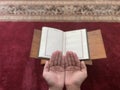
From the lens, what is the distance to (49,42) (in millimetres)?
1296

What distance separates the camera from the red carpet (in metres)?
1.26

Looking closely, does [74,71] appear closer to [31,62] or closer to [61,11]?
[31,62]

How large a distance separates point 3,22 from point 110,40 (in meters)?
0.78

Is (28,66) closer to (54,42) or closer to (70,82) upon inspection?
(54,42)

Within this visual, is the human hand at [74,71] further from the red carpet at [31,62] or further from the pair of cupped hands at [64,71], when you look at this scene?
the red carpet at [31,62]

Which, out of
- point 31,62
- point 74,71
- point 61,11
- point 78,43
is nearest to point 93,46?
point 78,43

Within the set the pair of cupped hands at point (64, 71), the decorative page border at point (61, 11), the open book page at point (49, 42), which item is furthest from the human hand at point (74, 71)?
the decorative page border at point (61, 11)

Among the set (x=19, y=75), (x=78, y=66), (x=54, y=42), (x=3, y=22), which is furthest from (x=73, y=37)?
(x=3, y=22)

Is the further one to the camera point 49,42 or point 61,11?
point 61,11

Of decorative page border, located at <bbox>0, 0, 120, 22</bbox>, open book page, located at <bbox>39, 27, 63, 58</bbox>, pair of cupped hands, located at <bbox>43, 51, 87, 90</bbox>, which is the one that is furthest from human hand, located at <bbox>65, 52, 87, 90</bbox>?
decorative page border, located at <bbox>0, 0, 120, 22</bbox>

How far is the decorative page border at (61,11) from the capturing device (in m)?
1.64

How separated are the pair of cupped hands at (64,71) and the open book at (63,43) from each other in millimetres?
59

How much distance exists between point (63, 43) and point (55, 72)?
22cm

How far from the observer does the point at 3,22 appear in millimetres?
1613
